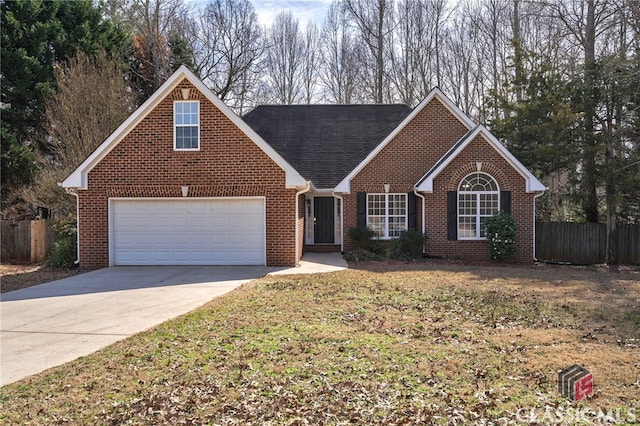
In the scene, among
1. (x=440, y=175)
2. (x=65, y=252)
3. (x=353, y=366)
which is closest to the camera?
(x=353, y=366)

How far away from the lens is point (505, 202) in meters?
16.5

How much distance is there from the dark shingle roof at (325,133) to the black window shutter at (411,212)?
9.93 ft

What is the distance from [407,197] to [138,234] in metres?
9.22

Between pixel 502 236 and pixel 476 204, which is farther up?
pixel 476 204

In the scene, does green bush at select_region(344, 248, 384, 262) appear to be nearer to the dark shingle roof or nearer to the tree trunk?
the dark shingle roof

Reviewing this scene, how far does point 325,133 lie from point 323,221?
13.9 ft

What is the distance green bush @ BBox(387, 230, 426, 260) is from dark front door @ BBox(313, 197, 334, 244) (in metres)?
3.44

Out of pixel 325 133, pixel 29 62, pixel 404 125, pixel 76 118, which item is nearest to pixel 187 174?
pixel 404 125

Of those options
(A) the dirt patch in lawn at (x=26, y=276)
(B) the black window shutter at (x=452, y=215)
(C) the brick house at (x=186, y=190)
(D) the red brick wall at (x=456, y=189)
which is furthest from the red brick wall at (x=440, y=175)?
(A) the dirt patch in lawn at (x=26, y=276)

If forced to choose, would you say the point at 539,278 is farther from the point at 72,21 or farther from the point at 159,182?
the point at 72,21

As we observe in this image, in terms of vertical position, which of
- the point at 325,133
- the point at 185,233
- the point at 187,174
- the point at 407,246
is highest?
the point at 325,133

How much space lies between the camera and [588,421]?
436 cm

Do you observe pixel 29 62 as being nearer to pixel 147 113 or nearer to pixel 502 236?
pixel 147 113

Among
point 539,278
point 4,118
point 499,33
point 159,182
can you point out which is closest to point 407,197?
point 539,278
